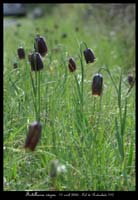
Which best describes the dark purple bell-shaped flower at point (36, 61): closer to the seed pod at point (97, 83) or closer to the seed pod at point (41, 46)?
the seed pod at point (41, 46)

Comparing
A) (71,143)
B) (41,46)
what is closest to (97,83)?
(71,143)

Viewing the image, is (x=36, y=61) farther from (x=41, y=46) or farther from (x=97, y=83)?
(x=97, y=83)

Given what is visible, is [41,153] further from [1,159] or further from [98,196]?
[98,196]

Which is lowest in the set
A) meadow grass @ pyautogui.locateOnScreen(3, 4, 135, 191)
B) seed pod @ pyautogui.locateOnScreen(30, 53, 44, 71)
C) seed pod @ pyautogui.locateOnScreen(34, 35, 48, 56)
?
meadow grass @ pyautogui.locateOnScreen(3, 4, 135, 191)

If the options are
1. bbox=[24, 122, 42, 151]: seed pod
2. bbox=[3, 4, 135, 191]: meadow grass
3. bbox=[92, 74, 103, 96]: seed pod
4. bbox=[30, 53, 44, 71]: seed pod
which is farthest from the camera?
bbox=[30, 53, 44, 71]: seed pod

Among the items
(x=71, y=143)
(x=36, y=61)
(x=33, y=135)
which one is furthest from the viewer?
(x=36, y=61)

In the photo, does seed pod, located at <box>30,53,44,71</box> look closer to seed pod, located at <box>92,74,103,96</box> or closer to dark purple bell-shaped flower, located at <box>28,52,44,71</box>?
dark purple bell-shaped flower, located at <box>28,52,44,71</box>

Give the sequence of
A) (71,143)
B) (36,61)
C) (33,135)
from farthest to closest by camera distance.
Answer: (36,61)
(71,143)
(33,135)

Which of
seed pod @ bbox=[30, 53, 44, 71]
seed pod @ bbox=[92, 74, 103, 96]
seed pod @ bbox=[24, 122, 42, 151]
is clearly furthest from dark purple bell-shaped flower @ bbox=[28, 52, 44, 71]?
seed pod @ bbox=[24, 122, 42, 151]

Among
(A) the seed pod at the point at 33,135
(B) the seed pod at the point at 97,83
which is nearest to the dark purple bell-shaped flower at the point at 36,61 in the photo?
(B) the seed pod at the point at 97,83

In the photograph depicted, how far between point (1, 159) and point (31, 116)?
0.31m

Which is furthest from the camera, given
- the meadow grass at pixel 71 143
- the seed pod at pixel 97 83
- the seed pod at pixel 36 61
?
the seed pod at pixel 36 61

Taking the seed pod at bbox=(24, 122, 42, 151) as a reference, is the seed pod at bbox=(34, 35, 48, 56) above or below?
above

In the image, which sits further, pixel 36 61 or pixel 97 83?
pixel 36 61
